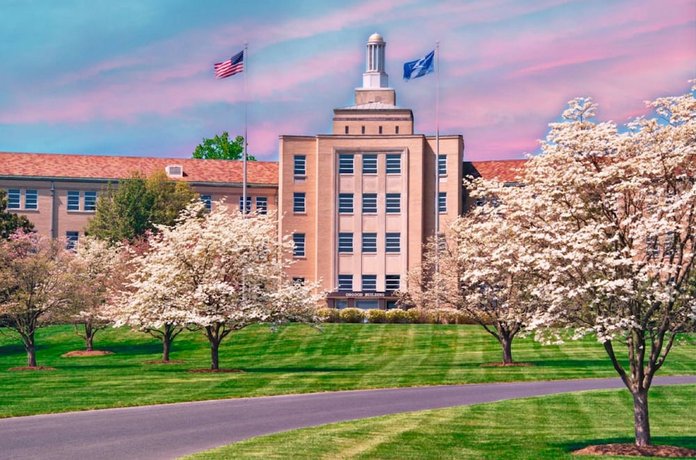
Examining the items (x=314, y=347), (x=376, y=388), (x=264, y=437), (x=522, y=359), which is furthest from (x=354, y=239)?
(x=264, y=437)

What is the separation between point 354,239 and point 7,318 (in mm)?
34670

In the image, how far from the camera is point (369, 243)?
7731 cm

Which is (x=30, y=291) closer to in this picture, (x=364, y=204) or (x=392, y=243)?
(x=364, y=204)

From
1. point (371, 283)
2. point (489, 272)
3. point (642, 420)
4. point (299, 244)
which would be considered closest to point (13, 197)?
point (299, 244)

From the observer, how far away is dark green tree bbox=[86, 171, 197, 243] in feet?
256

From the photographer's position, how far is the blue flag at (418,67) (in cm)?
6888

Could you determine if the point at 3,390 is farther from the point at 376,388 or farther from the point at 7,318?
the point at 7,318

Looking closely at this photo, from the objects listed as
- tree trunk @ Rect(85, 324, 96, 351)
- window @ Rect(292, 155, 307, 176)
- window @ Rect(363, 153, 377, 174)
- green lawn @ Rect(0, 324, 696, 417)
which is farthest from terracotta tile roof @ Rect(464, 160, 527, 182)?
tree trunk @ Rect(85, 324, 96, 351)

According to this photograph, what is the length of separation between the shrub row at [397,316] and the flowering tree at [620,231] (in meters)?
41.4

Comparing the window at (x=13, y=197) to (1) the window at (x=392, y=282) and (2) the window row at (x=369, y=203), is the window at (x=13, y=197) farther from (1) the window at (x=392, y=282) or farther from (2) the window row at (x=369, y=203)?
(1) the window at (x=392, y=282)

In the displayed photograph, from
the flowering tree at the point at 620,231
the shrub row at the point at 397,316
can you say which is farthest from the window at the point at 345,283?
the flowering tree at the point at 620,231

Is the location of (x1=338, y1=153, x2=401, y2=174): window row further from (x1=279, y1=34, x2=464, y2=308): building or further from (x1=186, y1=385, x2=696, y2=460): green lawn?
(x1=186, y1=385, x2=696, y2=460): green lawn

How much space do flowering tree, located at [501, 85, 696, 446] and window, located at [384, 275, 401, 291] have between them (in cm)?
5631

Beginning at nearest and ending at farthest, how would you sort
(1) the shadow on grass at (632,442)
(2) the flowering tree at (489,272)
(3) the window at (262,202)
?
(2) the flowering tree at (489,272), (1) the shadow on grass at (632,442), (3) the window at (262,202)
